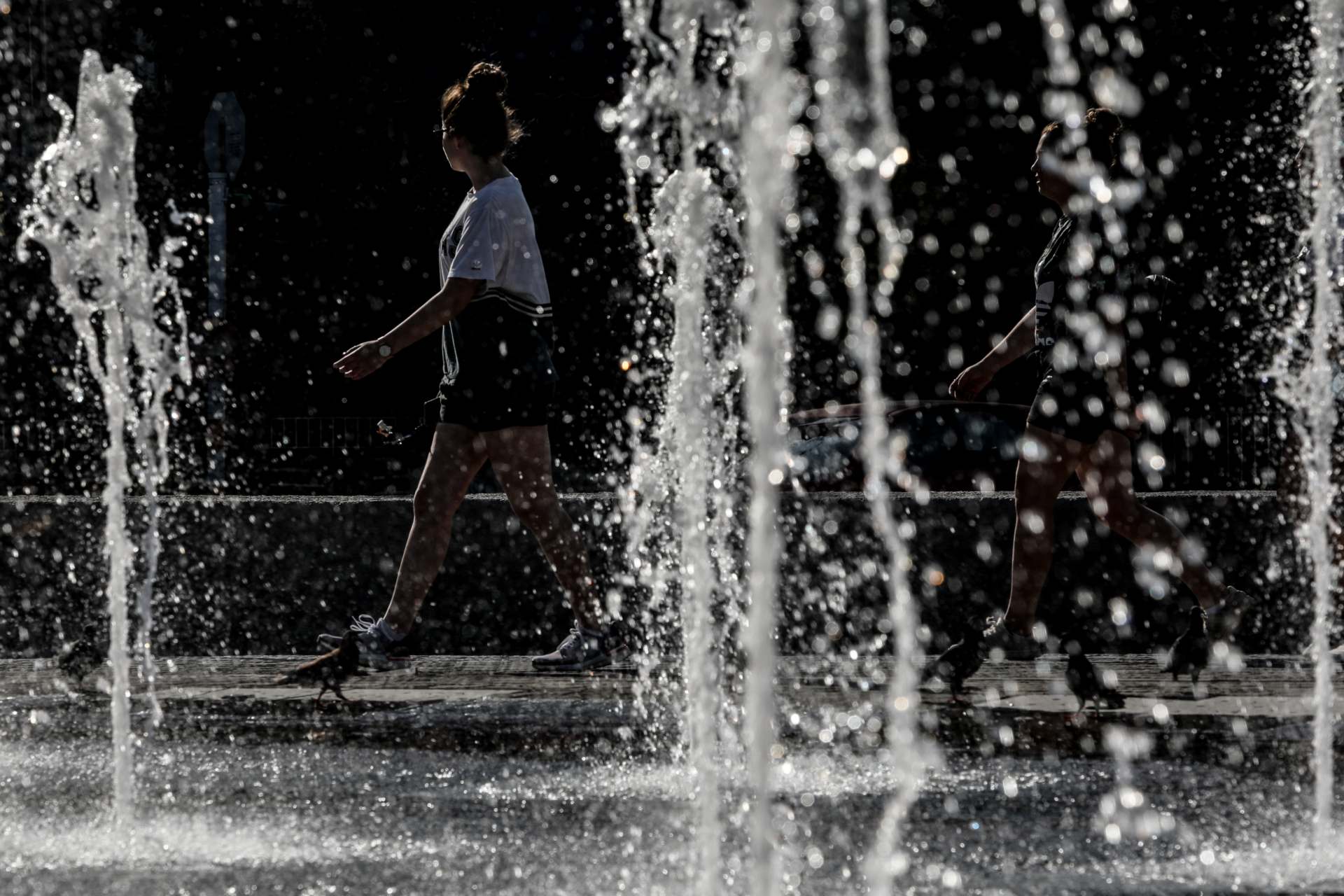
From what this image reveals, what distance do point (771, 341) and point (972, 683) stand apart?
3.55 metres

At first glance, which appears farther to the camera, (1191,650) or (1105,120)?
(1105,120)

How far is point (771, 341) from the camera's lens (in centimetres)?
313

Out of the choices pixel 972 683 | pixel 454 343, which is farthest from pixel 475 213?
pixel 972 683

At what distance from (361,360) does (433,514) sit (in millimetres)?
627

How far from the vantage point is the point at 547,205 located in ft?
71.9

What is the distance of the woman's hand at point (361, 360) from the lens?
18.6 feet

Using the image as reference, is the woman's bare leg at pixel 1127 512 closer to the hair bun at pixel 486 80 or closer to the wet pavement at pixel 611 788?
the wet pavement at pixel 611 788

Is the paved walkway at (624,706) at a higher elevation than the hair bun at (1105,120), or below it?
below

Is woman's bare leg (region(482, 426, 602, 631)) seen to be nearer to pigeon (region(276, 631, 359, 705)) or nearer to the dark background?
pigeon (region(276, 631, 359, 705))

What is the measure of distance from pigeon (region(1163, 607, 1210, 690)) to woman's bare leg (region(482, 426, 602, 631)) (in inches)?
71.0

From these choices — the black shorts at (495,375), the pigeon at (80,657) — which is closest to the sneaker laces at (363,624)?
the black shorts at (495,375)

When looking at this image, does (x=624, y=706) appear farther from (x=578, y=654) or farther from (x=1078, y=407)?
(x=1078, y=407)

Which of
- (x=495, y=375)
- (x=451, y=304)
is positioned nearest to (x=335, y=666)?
(x=495, y=375)

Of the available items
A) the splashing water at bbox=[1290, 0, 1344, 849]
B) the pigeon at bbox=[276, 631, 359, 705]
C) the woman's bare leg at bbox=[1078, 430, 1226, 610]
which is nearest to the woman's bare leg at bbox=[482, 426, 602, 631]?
the pigeon at bbox=[276, 631, 359, 705]
